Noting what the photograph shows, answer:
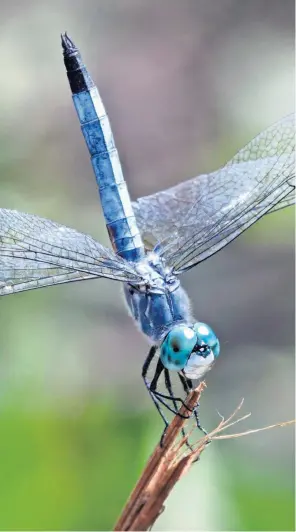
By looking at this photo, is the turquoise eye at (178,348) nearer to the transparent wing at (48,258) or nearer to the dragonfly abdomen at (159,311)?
the dragonfly abdomen at (159,311)

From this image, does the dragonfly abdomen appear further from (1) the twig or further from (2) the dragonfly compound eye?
(1) the twig

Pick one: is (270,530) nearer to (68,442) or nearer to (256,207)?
(68,442)

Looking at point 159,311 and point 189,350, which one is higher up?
point 159,311

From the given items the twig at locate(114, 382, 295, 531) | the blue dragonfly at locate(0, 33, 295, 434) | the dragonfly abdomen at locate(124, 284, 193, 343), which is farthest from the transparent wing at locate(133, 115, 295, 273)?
the twig at locate(114, 382, 295, 531)

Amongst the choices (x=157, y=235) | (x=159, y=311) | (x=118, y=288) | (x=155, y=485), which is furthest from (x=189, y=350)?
(x=118, y=288)

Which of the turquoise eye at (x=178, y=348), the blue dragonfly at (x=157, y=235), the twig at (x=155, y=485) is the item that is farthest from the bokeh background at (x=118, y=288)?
the twig at (x=155, y=485)

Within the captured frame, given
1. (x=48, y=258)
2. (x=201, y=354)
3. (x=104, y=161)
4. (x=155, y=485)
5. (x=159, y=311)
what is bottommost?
(x=155, y=485)

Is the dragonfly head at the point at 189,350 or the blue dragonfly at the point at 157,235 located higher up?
the blue dragonfly at the point at 157,235

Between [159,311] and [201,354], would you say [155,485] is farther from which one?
[159,311]

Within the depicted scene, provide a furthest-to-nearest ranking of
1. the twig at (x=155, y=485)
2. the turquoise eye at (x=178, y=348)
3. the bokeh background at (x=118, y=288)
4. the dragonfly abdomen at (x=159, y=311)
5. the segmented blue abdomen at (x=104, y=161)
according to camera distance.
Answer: the bokeh background at (x=118, y=288) < the segmented blue abdomen at (x=104, y=161) < the dragonfly abdomen at (x=159, y=311) < the turquoise eye at (x=178, y=348) < the twig at (x=155, y=485)
